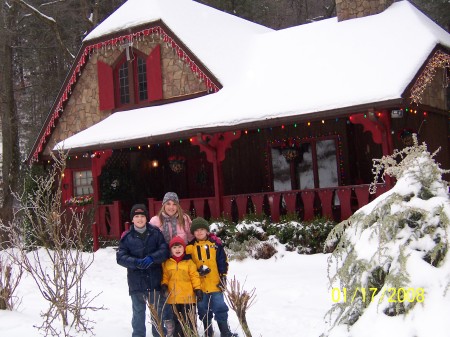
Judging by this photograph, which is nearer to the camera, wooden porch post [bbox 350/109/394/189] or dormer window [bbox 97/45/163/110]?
wooden porch post [bbox 350/109/394/189]

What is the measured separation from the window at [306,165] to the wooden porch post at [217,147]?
2250 millimetres

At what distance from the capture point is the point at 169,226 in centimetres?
627

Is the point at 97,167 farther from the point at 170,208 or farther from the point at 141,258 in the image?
the point at 141,258

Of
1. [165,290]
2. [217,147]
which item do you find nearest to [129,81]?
[217,147]

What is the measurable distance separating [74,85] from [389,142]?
9.90 m

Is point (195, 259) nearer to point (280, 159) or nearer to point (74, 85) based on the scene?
point (280, 159)

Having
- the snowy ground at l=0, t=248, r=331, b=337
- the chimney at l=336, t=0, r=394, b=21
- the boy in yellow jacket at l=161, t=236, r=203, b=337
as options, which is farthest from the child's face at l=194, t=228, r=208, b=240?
the chimney at l=336, t=0, r=394, b=21

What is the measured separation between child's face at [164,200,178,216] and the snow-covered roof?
17.4 ft

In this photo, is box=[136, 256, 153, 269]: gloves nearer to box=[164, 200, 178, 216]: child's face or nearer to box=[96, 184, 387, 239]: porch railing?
box=[164, 200, 178, 216]: child's face

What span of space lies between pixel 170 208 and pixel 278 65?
8.80 meters

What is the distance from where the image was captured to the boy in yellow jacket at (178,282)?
5676 mm

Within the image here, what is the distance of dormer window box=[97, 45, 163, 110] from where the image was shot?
588 inches

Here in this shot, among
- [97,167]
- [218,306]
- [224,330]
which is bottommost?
[224,330]

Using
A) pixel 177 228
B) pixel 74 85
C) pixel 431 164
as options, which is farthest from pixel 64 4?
pixel 431 164
